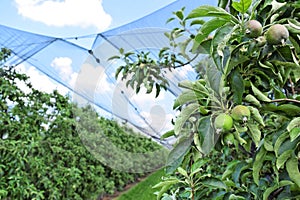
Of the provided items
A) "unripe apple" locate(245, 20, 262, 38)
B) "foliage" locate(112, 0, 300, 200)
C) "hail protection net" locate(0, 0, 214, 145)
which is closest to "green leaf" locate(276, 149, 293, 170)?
"foliage" locate(112, 0, 300, 200)

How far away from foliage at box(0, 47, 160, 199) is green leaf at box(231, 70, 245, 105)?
70.3 inches

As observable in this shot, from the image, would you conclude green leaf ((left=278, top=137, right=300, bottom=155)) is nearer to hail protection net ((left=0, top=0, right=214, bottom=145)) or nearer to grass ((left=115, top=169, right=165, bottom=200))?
hail protection net ((left=0, top=0, right=214, bottom=145))

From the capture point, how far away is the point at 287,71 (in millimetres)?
676

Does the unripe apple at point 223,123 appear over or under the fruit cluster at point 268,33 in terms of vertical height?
under

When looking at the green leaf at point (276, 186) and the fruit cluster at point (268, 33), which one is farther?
the green leaf at point (276, 186)

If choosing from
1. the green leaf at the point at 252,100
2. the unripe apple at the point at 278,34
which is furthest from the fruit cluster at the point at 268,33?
the green leaf at the point at 252,100

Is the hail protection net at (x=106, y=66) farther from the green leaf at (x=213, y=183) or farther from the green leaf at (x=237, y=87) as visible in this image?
the green leaf at (x=237, y=87)

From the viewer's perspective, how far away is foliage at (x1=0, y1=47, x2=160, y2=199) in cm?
263

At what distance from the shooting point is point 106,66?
60.6 inches

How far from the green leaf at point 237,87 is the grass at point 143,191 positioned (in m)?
3.64

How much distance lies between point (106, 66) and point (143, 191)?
3.61 meters

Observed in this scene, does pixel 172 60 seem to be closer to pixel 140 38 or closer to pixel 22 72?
pixel 140 38

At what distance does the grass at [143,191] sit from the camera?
4.52 meters

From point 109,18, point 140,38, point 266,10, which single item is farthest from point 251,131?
point 109,18
